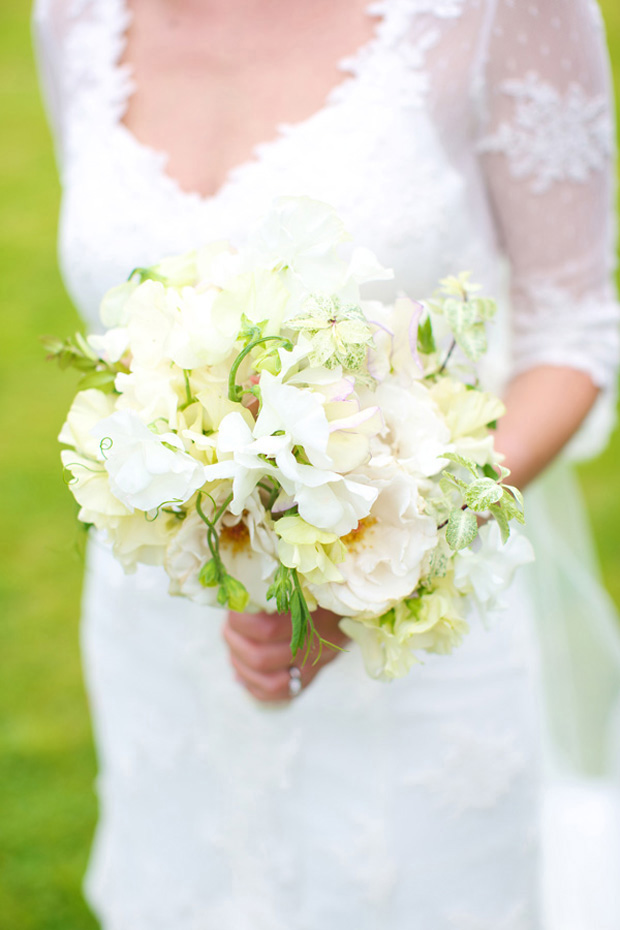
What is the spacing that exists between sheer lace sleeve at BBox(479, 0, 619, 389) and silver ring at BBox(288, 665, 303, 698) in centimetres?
73

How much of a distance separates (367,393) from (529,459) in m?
0.57

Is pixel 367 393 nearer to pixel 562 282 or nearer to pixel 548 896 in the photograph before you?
pixel 562 282

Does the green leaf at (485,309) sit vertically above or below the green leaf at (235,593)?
above

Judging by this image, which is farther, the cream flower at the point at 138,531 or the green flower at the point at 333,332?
the cream flower at the point at 138,531

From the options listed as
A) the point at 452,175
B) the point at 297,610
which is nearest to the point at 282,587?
the point at 297,610

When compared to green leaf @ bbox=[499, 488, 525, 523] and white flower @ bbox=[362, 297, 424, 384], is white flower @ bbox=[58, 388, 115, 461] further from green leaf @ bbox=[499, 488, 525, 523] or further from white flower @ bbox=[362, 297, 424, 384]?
green leaf @ bbox=[499, 488, 525, 523]

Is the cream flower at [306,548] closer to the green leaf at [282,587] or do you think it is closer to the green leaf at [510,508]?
the green leaf at [282,587]

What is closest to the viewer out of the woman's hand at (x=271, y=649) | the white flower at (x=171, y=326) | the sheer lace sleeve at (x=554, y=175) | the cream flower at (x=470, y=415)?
the white flower at (x=171, y=326)

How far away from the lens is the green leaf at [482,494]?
0.84 m

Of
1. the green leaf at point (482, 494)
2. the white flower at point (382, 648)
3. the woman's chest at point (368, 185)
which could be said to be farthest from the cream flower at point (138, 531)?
the woman's chest at point (368, 185)

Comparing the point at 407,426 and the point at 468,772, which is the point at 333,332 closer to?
the point at 407,426

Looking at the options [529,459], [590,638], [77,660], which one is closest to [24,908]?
[77,660]

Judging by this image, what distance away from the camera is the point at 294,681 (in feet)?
3.87

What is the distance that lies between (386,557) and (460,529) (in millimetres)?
98
